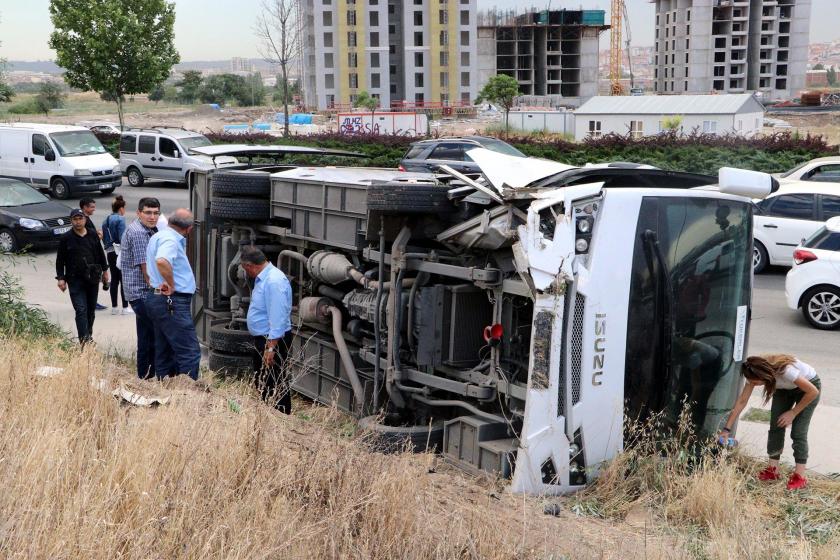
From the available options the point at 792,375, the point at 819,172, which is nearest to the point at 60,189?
the point at 819,172

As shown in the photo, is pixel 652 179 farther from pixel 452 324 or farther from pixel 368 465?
pixel 368 465

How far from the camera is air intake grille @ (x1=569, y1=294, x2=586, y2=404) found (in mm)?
6105

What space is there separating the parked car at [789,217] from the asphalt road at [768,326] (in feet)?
1.34

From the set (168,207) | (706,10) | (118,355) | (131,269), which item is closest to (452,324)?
(131,269)

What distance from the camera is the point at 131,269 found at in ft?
29.7

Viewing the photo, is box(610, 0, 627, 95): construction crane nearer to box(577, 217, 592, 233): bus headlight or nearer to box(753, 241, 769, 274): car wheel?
box(753, 241, 769, 274): car wheel

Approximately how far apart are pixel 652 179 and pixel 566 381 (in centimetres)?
182

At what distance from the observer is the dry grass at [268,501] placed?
13.1 ft

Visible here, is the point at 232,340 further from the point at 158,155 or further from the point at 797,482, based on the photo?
the point at 158,155

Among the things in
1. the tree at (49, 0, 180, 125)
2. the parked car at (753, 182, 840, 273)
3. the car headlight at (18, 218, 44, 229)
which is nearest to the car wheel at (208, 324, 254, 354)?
the parked car at (753, 182, 840, 273)

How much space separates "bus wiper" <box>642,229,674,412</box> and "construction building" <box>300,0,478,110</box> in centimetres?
11223

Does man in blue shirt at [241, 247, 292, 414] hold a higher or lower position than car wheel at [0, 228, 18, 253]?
higher

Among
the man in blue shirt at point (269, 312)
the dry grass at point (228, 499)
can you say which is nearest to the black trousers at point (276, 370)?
the man in blue shirt at point (269, 312)

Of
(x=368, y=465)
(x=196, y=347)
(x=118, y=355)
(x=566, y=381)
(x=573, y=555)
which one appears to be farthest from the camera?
(x=118, y=355)
